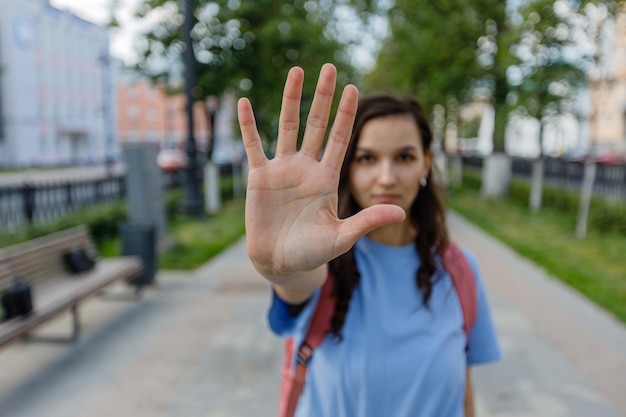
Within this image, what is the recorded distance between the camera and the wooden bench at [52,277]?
3.87 metres

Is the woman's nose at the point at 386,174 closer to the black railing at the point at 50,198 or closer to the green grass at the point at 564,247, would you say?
the green grass at the point at 564,247

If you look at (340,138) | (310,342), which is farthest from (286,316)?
(340,138)

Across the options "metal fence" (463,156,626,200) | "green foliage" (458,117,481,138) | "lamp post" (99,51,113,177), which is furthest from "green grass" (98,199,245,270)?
"green foliage" (458,117,481,138)

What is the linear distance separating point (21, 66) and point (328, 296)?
34827 millimetres

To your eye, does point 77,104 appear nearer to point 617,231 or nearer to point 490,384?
point 617,231

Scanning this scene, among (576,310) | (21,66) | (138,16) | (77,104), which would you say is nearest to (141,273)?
(576,310)

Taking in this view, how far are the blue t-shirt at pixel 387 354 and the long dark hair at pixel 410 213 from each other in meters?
0.03

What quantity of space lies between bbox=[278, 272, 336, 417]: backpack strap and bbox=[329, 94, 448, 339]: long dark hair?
0.02 metres

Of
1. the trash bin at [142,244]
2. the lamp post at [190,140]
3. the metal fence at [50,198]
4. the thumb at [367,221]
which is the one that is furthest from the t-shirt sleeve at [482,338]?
the lamp post at [190,140]

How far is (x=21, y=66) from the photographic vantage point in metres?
31.2

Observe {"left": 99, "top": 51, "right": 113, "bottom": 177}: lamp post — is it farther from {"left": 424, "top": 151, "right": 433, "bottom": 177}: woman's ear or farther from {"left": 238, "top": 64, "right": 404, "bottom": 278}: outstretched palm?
{"left": 238, "top": 64, "right": 404, "bottom": 278}: outstretched palm

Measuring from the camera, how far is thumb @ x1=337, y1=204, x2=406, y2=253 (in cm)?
114

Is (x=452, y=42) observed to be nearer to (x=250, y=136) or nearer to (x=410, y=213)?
(x=410, y=213)

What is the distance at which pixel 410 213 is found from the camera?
178cm
